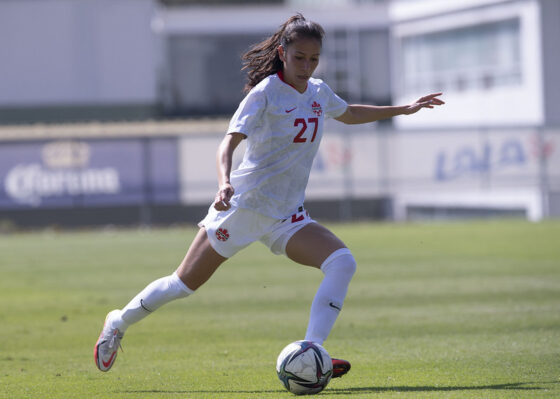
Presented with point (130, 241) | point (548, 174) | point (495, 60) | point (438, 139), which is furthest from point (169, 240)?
point (495, 60)

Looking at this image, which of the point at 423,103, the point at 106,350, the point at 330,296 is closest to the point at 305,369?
the point at 330,296

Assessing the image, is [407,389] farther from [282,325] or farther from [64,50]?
[64,50]

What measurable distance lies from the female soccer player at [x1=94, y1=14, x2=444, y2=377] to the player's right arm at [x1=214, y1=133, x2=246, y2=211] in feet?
0.05

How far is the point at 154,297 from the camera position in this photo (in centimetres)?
702

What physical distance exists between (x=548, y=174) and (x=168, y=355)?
2112cm

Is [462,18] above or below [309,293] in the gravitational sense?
above

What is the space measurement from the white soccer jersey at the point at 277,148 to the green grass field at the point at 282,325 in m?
1.17

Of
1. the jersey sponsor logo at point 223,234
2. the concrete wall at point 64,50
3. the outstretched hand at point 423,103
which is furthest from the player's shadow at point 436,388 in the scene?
the concrete wall at point 64,50

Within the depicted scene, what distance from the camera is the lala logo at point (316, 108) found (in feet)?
22.1

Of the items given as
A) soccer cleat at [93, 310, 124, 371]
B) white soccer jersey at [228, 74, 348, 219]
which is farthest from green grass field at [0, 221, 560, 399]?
white soccer jersey at [228, 74, 348, 219]

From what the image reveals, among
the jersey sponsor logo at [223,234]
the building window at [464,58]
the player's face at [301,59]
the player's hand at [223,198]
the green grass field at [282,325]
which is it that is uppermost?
the building window at [464,58]

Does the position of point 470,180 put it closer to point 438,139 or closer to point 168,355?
point 438,139

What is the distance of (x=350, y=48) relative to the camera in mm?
46156

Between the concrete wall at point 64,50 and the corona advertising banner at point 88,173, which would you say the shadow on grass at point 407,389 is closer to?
the corona advertising banner at point 88,173
